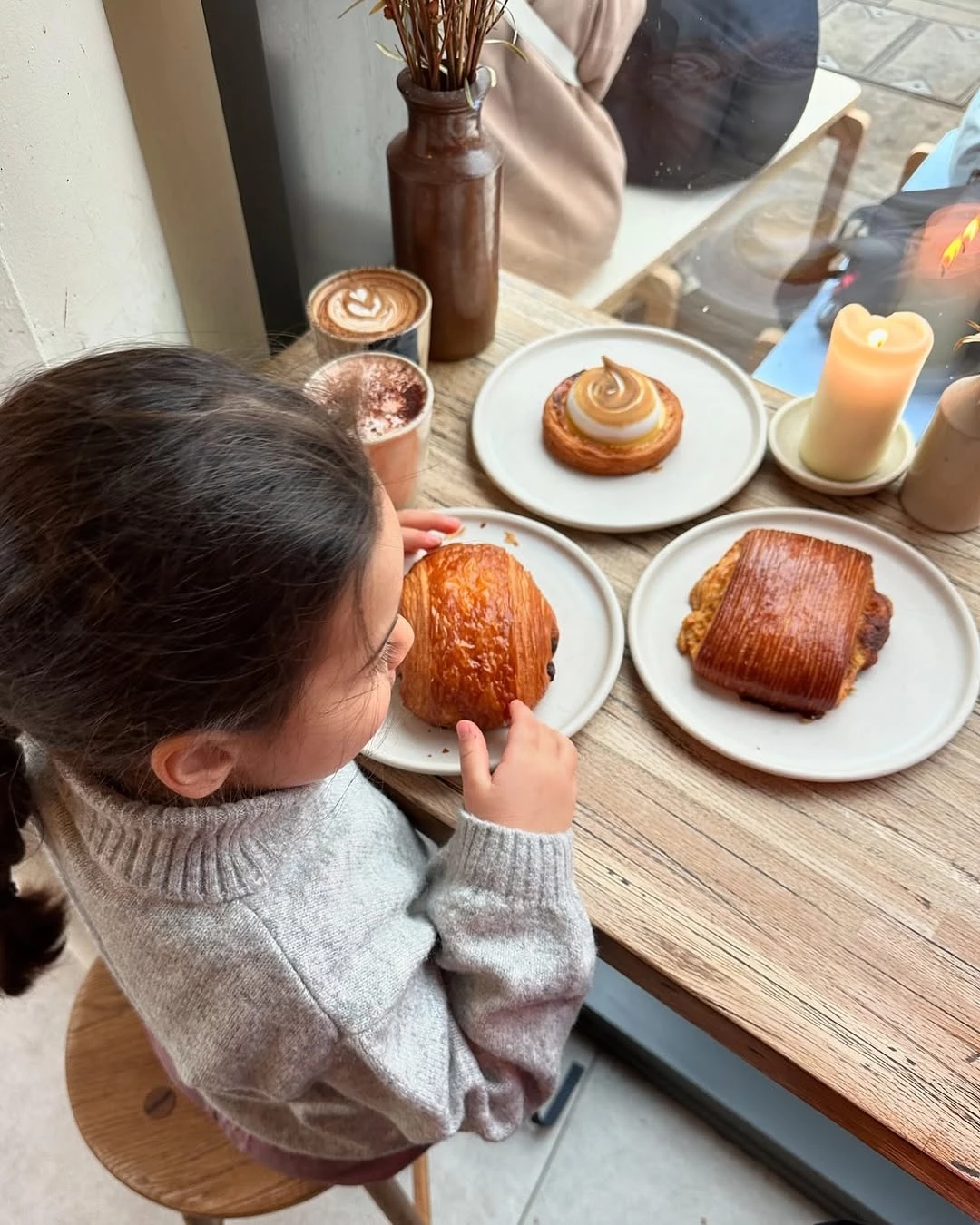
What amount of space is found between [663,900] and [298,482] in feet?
1.28

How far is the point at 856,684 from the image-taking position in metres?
0.75

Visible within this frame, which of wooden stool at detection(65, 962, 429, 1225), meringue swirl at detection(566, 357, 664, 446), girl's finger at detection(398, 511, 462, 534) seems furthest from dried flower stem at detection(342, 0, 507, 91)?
wooden stool at detection(65, 962, 429, 1225)

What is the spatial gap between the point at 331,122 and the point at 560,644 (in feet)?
2.06

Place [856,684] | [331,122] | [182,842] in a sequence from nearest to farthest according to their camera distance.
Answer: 1. [182,842]
2. [856,684]
3. [331,122]

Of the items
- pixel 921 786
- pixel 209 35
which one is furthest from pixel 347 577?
pixel 209 35

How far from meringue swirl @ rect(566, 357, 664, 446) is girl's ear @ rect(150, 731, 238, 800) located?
52 cm

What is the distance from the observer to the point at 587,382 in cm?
91

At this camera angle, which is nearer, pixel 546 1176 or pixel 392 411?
pixel 392 411

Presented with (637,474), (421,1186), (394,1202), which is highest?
(637,474)

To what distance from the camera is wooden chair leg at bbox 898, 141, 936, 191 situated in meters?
1.16

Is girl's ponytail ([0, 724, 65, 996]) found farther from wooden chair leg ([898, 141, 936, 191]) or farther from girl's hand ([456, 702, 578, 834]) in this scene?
wooden chair leg ([898, 141, 936, 191])

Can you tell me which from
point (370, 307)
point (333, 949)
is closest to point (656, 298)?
point (370, 307)

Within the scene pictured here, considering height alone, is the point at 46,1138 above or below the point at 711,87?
below

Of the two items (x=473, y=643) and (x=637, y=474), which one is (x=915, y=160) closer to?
(x=637, y=474)
